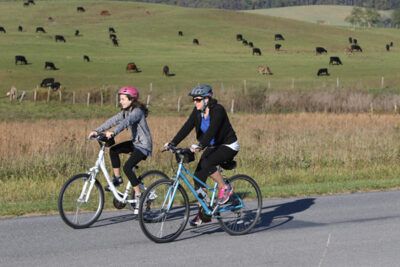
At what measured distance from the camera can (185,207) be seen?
820 cm

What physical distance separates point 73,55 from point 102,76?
16756 millimetres

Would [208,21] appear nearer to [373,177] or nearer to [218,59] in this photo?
[218,59]

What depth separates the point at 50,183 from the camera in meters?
13.5

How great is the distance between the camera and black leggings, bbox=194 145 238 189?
8.38 metres

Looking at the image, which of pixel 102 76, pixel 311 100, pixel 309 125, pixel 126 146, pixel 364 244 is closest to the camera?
pixel 364 244

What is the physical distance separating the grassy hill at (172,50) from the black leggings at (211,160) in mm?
40966

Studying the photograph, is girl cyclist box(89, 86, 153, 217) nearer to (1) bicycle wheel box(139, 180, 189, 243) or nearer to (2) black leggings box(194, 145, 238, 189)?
(1) bicycle wheel box(139, 180, 189, 243)

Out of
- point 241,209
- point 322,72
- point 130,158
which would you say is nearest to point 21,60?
point 322,72

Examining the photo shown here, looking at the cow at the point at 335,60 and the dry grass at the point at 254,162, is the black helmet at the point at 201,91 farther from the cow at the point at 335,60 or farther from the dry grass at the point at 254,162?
the cow at the point at 335,60

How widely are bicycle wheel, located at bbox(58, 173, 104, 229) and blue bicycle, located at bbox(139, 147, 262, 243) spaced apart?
1.04 meters

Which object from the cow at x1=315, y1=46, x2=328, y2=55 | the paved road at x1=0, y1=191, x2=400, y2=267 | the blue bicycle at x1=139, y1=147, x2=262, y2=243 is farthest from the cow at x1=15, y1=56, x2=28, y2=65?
the blue bicycle at x1=139, y1=147, x2=262, y2=243

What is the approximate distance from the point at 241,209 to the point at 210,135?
4.19 ft

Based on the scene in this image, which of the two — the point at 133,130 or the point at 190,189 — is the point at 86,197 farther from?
the point at 190,189

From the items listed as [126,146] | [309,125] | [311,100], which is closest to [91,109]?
[311,100]
